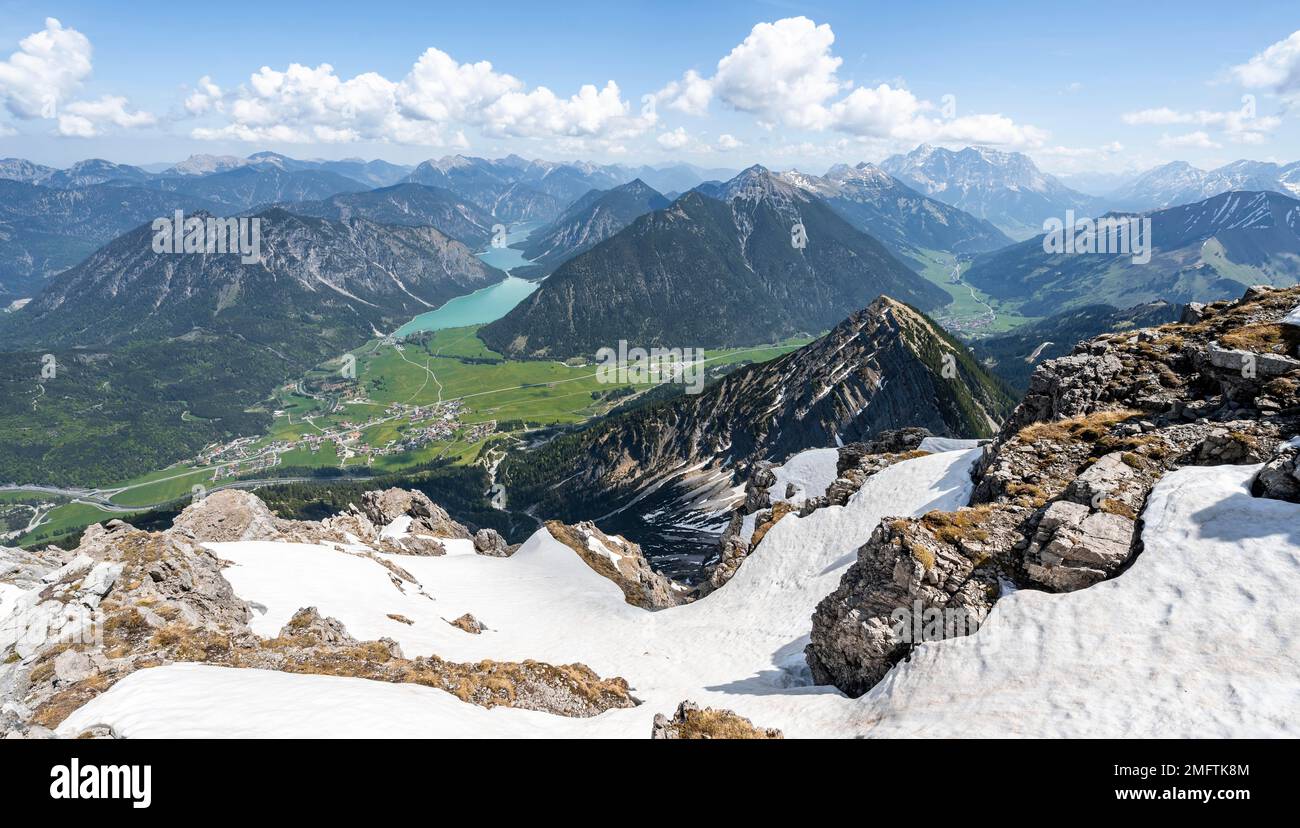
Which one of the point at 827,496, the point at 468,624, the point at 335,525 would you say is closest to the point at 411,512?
the point at 335,525

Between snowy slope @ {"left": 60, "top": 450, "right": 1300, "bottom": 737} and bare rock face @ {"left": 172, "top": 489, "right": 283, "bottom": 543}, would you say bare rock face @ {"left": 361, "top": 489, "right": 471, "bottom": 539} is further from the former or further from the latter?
snowy slope @ {"left": 60, "top": 450, "right": 1300, "bottom": 737}

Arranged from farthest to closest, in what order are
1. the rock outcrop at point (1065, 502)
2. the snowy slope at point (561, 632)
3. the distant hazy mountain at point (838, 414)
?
1. the distant hazy mountain at point (838, 414)
2. the rock outcrop at point (1065, 502)
3. the snowy slope at point (561, 632)

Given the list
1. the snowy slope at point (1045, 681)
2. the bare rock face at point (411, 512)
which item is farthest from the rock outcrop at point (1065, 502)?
the bare rock face at point (411, 512)

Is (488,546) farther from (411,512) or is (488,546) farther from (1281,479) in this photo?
(1281,479)

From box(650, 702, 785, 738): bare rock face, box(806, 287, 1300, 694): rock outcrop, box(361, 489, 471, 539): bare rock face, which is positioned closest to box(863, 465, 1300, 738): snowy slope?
box(806, 287, 1300, 694): rock outcrop

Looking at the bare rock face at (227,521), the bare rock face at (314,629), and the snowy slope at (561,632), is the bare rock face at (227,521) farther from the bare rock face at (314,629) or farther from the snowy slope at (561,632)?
the bare rock face at (314,629)

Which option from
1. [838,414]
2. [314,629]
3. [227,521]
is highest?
[838,414]
